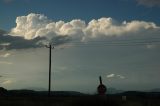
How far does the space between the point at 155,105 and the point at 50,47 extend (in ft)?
98.1

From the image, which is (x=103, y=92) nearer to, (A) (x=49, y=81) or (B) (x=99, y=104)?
(B) (x=99, y=104)

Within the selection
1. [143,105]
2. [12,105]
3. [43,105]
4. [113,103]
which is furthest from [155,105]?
[12,105]

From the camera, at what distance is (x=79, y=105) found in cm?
3375

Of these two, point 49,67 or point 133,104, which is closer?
point 133,104

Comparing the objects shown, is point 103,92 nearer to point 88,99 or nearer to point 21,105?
point 88,99

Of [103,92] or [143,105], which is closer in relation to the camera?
[103,92]

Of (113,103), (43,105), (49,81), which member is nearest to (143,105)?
(113,103)

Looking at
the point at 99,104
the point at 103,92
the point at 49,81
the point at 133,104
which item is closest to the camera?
the point at 103,92

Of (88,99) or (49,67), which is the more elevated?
(49,67)

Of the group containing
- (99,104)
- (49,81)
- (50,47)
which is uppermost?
(50,47)

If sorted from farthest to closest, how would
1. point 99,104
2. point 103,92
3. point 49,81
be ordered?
point 49,81 < point 99,104 < point 103,92

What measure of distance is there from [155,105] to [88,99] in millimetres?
6920

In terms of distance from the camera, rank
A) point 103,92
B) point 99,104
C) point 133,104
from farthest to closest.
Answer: point 133,104
point 99,104
point 103,92

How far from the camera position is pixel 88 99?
33.7 m
